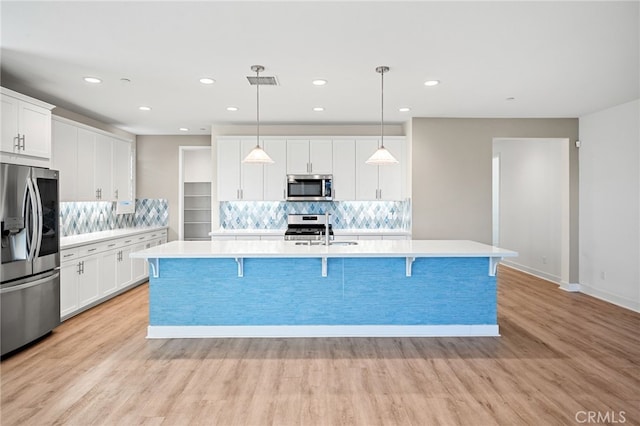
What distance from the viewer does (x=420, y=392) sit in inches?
104

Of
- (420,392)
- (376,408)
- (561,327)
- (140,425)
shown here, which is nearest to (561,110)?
(561,327)

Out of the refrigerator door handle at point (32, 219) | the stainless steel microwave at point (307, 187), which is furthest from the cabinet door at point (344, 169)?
the refrigerator door handle at point (32, 219)

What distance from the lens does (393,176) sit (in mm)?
5855

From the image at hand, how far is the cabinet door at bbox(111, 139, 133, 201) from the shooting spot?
5829mm

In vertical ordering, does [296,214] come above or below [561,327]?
above

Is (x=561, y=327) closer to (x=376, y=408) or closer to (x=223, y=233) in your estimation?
(x=376, y=408)

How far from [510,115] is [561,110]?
62cm

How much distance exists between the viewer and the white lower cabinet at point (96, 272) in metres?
4.25

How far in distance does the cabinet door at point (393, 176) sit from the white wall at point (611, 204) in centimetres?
261

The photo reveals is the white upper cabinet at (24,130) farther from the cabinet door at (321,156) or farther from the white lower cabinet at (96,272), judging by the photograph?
the cabinet door at (321,156)

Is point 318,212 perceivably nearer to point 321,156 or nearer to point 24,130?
point 321,156

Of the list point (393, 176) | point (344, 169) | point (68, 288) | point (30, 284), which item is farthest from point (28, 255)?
point (393, 176)

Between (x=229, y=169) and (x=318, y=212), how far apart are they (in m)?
1.58

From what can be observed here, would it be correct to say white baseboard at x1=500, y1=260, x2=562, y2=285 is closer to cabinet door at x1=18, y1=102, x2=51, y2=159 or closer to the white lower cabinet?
the white lower cabinet
